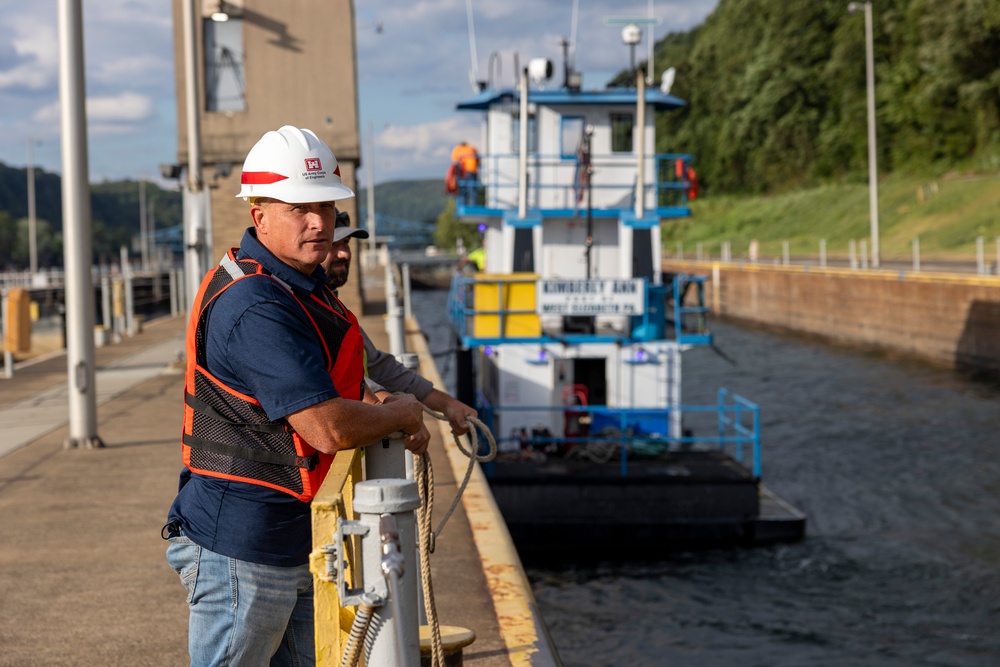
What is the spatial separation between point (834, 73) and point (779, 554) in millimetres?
66910

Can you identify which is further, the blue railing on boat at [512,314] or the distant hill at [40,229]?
the distant hill at [40,229]

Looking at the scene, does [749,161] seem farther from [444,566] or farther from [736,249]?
[444,566]

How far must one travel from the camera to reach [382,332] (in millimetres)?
21453

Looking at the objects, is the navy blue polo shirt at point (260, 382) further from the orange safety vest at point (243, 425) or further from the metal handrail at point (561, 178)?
the metal handrail at point (561, 178)

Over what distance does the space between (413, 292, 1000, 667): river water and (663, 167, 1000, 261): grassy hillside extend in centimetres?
Answer: 1966

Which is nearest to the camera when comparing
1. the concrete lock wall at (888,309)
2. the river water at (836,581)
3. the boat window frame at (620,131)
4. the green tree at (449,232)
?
the river water at (836,581)

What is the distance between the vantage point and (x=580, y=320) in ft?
51.3

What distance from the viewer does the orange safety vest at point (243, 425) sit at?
8.99 ft

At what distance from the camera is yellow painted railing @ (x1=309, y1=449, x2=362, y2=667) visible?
251 cm

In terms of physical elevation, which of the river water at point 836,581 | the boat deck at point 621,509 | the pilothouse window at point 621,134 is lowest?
the river water at point 836,581

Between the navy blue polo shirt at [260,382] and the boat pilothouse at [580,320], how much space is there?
930 centimetres

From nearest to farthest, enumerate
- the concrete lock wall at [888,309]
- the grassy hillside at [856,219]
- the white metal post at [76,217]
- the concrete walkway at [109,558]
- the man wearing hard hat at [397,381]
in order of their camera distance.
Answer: the man wearing hard hat at [397,381] → the concrete walkway at [109,558] → the white metal post at [76,217] → the concrete lock wall at [888,309] → the grassy hillside at [856,219]

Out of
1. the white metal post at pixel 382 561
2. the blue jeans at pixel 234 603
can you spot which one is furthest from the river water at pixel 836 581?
the white metal post at pixel 382 561

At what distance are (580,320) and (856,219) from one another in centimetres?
4299
